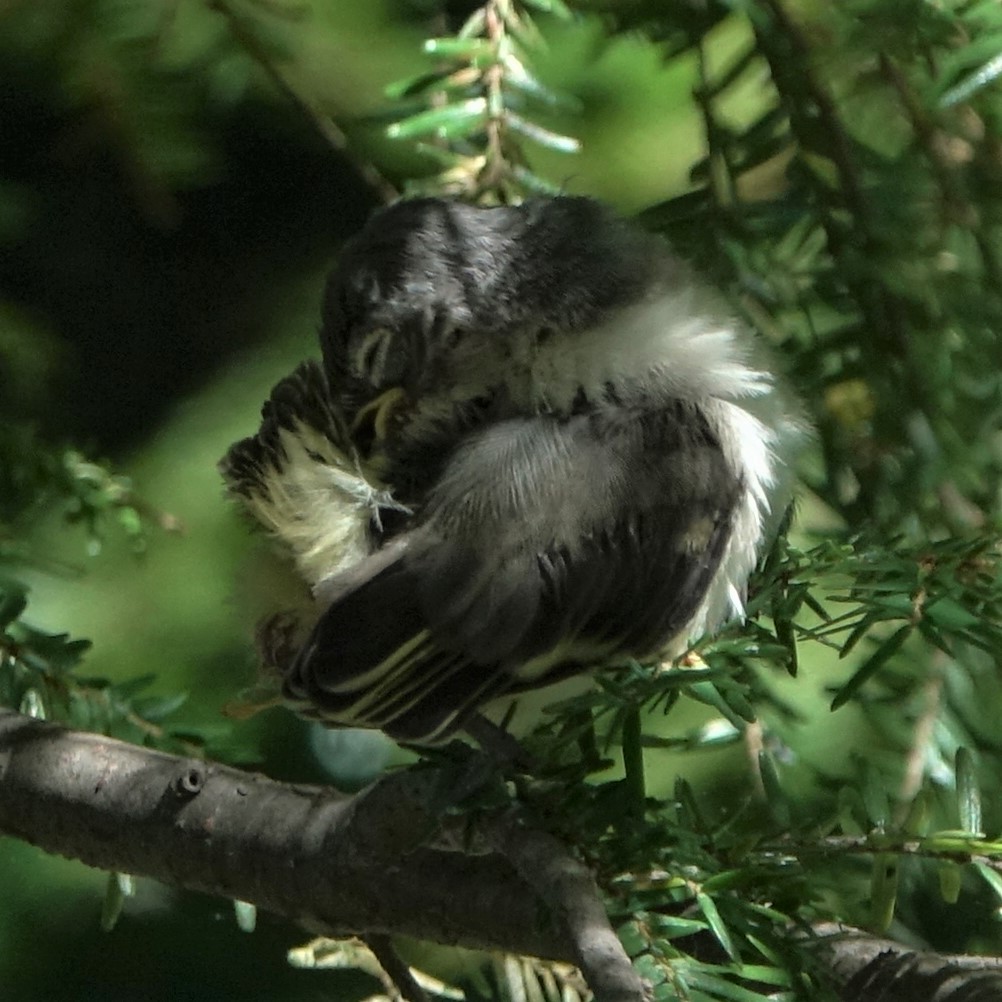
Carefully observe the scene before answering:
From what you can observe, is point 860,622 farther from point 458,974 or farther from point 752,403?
point 458,974

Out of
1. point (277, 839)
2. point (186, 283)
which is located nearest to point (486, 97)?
point (277, 839)

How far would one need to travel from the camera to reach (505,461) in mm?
573

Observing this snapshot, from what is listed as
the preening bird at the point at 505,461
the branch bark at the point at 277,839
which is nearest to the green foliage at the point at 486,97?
the preening bird at the point at 505,461

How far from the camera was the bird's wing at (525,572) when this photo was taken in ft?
1.76

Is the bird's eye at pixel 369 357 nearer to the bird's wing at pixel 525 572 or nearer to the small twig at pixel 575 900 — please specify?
the bird's wing at pixel 525 572

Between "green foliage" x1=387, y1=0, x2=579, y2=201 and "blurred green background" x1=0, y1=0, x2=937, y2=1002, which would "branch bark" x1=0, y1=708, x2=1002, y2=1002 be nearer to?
"blurred green background" x1=0, y1=0, x2=937, y2=1002

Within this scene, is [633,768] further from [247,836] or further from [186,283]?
[186,283]

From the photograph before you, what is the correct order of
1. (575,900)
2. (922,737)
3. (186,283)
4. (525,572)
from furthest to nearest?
(186,283), (922,737), (525,572), (575,900)

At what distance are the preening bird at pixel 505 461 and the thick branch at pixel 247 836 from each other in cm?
6

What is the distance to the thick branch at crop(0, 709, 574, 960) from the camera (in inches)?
22.2

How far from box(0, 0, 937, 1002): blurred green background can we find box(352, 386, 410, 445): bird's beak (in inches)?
3.8

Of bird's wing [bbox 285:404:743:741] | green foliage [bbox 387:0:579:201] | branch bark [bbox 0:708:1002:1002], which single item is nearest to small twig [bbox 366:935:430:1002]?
branch bark [bbox 0:708:1002:1002]

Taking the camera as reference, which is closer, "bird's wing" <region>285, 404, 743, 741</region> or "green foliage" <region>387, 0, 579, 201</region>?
"bird's wing" <region>285, 404, 743, 741</region>

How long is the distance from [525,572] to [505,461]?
0.16 feet
